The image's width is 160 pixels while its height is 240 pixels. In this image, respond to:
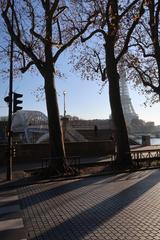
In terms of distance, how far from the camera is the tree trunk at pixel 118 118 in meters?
21.8

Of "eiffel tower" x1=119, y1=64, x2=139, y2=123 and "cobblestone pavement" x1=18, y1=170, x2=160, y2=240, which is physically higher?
"eiffel tower" x1=119, y1=64, x2=139, y2=123

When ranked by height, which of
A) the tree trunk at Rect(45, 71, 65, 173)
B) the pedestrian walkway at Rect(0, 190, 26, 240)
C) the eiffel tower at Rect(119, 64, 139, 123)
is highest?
the eiffel tower at Rect(119, 64, 139, 123)

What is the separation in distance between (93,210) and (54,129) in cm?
953

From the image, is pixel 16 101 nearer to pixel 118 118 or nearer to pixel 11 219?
pixel 118 118

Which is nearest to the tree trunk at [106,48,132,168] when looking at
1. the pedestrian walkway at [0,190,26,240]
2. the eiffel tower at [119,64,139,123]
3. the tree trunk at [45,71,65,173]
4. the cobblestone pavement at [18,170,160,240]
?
the tree trunk at [45,71,65,173]

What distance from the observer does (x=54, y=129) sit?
770 inches

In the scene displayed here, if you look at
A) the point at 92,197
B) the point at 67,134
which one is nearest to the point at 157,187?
the point at 92,197

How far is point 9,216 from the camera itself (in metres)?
10.0

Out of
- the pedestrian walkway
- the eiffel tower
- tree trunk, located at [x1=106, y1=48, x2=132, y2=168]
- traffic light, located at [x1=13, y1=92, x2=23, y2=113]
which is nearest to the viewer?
the pedestrian walkway

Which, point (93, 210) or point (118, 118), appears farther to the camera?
point (118, 118)

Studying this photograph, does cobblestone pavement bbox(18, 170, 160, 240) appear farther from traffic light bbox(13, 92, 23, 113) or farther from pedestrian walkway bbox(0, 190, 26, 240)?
traffic light bbox(13, 92, 23, 113)

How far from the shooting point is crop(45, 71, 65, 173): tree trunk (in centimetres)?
1906

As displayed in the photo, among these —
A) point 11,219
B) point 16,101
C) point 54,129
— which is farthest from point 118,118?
point 11,219

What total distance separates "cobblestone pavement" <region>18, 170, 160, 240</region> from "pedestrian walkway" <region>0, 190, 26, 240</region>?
0.17 metres
